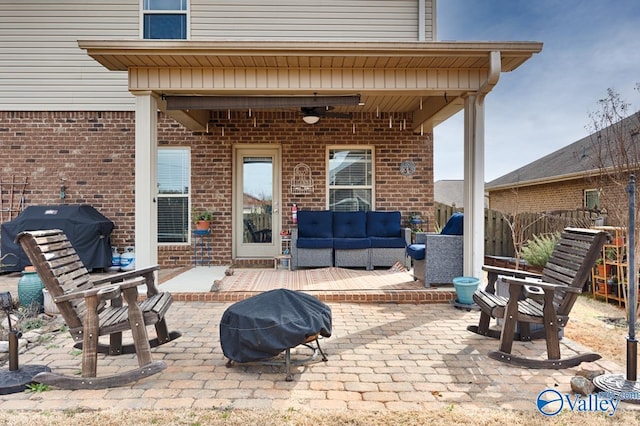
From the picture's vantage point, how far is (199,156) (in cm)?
751

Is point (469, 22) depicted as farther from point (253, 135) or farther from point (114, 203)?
point (114, 203)

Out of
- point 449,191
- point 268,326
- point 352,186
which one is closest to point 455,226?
point 352,186

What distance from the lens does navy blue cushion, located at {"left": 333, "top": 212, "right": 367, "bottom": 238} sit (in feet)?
23.1

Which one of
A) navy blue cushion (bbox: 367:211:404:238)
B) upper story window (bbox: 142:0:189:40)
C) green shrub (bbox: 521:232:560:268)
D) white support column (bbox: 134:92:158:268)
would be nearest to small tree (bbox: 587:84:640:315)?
green shrub (bbox: 521:232:560:268)

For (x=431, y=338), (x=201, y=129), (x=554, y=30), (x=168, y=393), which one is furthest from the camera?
(x=554, y=30)

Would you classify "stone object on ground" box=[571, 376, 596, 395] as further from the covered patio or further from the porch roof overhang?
the porch roof overhang

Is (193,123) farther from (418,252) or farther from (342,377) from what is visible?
(342,377)

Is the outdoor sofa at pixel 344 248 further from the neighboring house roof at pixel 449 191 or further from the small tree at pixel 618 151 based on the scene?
the neighboring house roof at pixel 449 191

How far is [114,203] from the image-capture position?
7453 mm

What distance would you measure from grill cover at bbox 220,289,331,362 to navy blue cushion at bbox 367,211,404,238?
4.30 m

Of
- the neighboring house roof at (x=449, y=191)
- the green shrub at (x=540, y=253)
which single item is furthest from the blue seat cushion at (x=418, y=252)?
the neighboring house roof at (x=449, y=191)

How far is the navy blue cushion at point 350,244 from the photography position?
671cm

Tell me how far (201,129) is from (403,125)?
146 inches

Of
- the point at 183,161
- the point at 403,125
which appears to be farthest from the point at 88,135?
the point at 403,125
